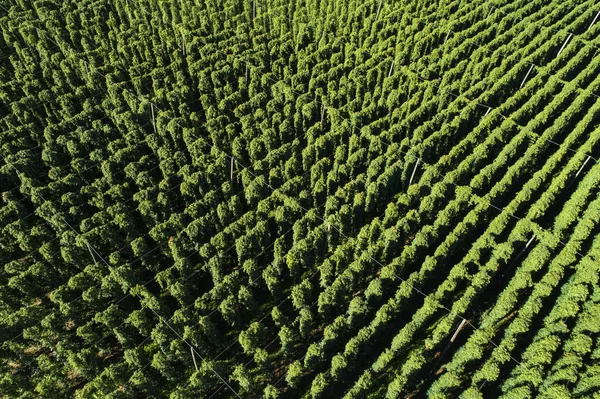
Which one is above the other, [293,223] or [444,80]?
[444,80]

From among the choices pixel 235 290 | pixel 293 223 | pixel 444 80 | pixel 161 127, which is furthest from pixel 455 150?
pixel 161 127

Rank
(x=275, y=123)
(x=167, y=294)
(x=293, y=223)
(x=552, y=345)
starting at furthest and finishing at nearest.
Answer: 1. (x=275, y=123)
2. (x=293, y=223)
3. (x=167, y=294)
4. (x=552, y=345)

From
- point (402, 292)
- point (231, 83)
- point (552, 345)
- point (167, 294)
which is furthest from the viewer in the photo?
point (231, 83)

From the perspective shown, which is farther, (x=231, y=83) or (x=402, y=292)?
(x=231, y=83)

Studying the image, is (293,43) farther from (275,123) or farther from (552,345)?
(552,345)

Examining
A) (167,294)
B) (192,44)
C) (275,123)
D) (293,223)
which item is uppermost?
(192,44)

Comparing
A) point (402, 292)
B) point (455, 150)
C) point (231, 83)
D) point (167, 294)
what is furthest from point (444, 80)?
point (167, 294)
